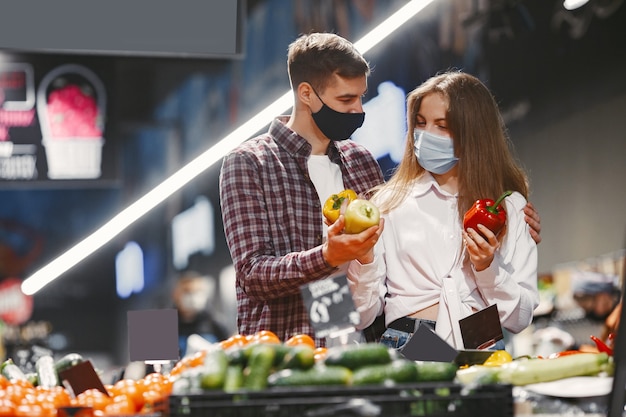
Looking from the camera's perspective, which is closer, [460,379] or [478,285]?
[460,379]

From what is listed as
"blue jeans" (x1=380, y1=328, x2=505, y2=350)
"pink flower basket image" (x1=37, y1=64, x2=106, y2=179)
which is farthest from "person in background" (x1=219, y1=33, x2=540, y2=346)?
"pink flower basket image" (x1=37, y1=64, x2=106, y2=179)

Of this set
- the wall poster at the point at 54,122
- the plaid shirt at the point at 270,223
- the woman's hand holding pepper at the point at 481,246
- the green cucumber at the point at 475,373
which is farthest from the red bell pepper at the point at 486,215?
the wall poster at the point at 54,122

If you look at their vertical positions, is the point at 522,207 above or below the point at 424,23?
below

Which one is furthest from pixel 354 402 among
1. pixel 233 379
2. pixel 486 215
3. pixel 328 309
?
pixel 486 215

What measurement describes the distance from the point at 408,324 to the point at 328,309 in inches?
31.5

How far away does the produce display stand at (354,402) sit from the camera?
1719mm

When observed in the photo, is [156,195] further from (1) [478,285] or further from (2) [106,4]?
(1) [478,285]

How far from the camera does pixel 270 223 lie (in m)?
3.11

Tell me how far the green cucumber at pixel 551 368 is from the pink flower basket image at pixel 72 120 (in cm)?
526

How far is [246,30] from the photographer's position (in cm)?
758

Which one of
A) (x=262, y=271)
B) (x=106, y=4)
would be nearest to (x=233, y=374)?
(x=262, y=271)

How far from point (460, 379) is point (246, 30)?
5.76 meters

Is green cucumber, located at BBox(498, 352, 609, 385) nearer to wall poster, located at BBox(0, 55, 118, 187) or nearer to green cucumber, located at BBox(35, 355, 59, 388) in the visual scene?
green cucumber, located at BBox(35, 355, 59, 388)

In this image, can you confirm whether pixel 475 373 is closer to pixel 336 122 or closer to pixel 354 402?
pixel 354 402
